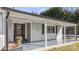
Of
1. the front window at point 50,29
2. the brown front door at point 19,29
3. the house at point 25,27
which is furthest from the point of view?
the front window at point 50,29

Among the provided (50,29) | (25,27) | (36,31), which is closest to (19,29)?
(25,27)

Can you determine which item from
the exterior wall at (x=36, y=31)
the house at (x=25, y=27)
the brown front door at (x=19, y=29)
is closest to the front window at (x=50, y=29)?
the house at (x=25, y=27)

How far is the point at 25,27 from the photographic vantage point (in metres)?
21.6

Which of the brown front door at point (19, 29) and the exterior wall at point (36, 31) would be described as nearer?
the brown front door at point (19, 29)

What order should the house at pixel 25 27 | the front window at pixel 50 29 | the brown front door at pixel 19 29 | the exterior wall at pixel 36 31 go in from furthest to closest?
the front window at pixel 50 29
the exterior wall at pixel 36 31
the brown front door at pixel 19 29
the house at pixel 25 27

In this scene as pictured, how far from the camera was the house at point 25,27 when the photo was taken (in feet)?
42.6

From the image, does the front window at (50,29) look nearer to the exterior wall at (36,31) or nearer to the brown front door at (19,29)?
the exterior wall at (36,31)

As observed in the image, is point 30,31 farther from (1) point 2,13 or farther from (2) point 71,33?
(2) point 71,33

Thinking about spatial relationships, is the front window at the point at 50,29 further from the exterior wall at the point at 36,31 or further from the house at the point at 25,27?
the exterior wall at the point at 36,31

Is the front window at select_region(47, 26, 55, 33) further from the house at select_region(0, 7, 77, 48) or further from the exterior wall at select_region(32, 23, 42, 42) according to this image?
the exterior wall at select_region(32, 23, 42, 42)

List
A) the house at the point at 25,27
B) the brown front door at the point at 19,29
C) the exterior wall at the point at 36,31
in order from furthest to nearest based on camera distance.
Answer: the exterior wall at the point at 36,31 → the brown front door at the point at 19,29 → the house at the point at 25,27

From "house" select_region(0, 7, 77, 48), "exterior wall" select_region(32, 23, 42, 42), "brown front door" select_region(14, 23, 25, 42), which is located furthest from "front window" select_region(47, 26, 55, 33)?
"brown front door" select_region(14, 23, 25, 42)

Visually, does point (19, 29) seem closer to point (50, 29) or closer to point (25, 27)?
point (25, 27)

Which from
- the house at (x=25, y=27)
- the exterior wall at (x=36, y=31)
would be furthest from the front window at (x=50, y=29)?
the exterior wall at (x=36, y=31)
